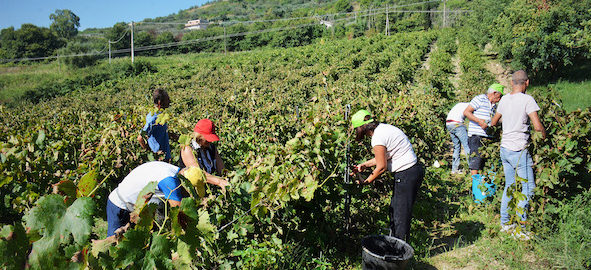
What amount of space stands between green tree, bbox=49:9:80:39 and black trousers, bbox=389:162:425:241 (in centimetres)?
10321

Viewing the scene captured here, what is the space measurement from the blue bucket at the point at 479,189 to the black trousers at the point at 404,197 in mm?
1555

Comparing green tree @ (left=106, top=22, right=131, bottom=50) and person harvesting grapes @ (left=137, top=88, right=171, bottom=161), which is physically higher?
green tree @ (left=106, top=22, right=131, bottom=50)

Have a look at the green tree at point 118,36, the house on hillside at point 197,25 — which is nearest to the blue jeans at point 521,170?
the green tree at point 118,36

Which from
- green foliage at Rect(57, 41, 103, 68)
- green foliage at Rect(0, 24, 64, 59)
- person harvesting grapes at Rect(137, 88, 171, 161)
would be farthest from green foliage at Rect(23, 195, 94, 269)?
green foliage at Rect(0, 24, 64, 59)

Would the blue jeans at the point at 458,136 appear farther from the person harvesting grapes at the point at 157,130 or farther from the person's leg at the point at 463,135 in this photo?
the person harvesting grapes at the point at 157,130

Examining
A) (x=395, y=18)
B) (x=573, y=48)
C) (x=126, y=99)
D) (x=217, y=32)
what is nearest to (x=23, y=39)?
(x=217, y=32)

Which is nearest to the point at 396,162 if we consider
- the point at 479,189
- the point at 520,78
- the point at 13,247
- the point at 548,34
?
the point at 520,78

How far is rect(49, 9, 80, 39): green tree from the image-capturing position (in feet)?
293

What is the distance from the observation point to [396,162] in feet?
11.6

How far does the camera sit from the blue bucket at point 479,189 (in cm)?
477

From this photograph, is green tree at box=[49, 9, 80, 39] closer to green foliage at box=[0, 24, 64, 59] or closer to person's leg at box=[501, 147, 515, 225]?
green foliage at box=[0, 24, 64, 59]

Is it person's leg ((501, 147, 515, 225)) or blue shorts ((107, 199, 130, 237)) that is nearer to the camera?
blue shorts ((107, 199, 130, 237))

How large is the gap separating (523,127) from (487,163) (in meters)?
1.16

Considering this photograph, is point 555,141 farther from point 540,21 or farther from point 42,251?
point 540,21
